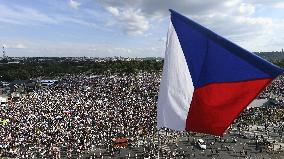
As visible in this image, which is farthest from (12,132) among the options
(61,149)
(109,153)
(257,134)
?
(257,134)

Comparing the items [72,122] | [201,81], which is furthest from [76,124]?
[201,81]

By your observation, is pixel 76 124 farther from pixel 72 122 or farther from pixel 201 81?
pixel 201 81

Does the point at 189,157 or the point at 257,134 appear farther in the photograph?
the point at 257,134

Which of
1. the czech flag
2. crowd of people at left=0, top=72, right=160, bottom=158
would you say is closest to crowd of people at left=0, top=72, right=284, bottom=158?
crowd of people at left=0, top=72, right=160, bottom=158

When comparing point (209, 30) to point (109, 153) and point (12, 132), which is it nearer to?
point (109, 153)

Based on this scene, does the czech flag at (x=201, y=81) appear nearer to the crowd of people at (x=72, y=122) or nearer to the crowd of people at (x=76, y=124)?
the crowd of people at (x=76, y=124)

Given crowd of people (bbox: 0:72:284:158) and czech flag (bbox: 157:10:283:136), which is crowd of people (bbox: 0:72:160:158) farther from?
czech flag (bbox: 157:10:283:136)
